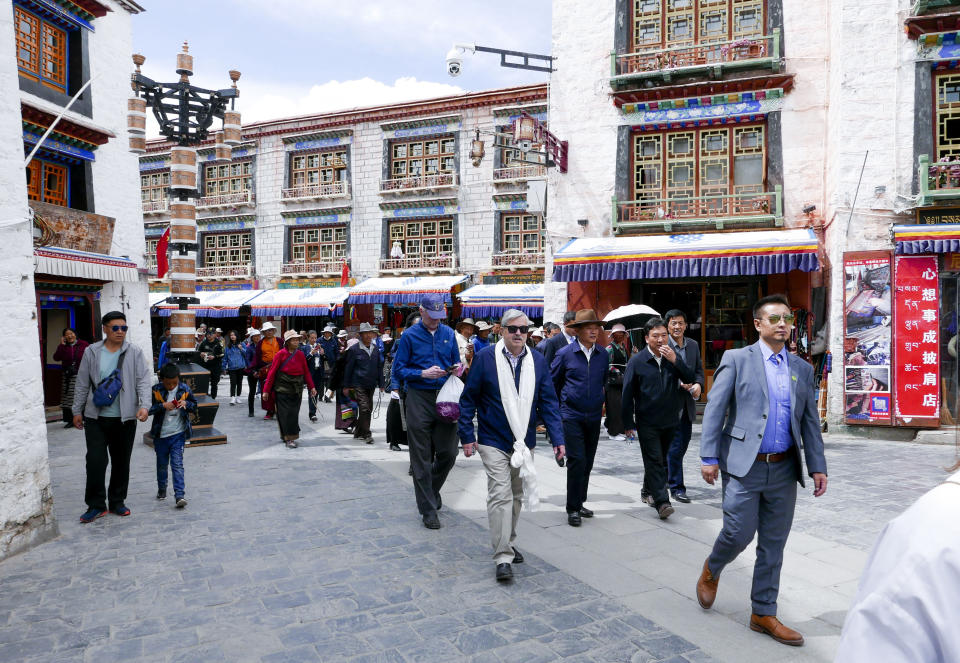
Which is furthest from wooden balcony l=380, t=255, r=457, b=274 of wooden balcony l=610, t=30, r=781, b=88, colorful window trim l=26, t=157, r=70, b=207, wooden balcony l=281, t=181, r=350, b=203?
colorful window trim l=26, t=157, r=70, b=207

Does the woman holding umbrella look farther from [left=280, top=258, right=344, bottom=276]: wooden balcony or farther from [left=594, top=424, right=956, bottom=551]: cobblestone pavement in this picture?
[left=280, top=258, right=344, bottom=276]: wooden balcony

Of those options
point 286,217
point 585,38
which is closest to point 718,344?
point 585,38

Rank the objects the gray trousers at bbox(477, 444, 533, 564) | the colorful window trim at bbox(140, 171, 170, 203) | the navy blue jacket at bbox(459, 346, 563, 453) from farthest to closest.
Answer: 1. the colorful window trim at bbox(140, 171, 170, 203)
2. the navy blue jacket at bbox(459, 346, 563, 453)
3. the gray trousers at bbox(477, 444, 533, 564)

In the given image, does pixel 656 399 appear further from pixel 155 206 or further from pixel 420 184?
pixel 155 206

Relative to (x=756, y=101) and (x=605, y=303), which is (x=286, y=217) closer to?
(x=605, y=303)

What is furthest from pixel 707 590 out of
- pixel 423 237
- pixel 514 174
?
pixel 423 237

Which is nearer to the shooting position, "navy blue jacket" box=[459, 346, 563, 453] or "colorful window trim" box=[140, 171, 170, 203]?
"navy blue jacket" box=[459, 346, 563, 453]

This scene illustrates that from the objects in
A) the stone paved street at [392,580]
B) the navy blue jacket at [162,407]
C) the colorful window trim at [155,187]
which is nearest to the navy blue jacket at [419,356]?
the stone paved street at [392,580]

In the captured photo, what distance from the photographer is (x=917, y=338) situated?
1150 cm

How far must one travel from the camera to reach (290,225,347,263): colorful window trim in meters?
26.6

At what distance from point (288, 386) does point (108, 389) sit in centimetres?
416

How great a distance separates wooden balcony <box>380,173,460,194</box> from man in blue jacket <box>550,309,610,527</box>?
19197mm

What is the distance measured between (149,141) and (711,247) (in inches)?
1094

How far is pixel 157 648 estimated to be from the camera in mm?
3635
